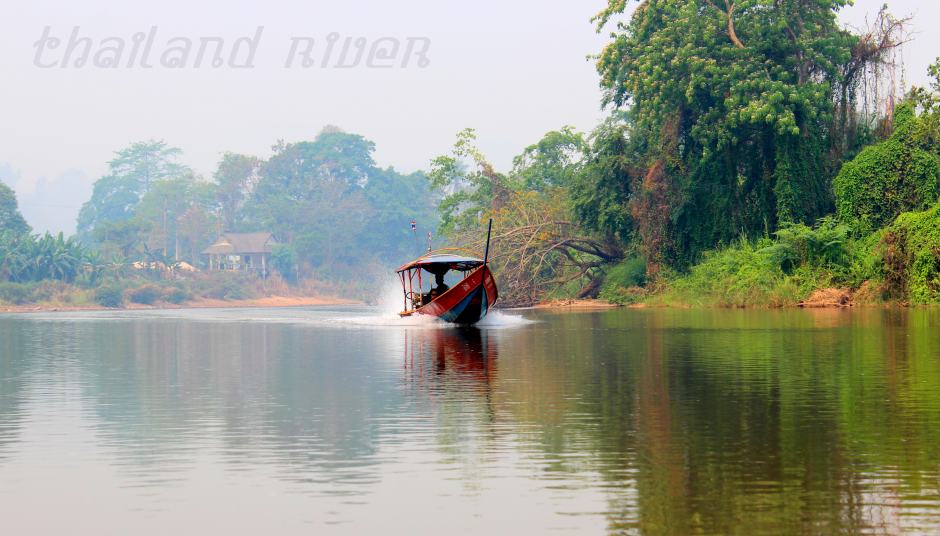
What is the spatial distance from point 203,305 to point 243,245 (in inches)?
727

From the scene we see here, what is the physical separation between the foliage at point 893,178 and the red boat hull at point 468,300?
52.3ft

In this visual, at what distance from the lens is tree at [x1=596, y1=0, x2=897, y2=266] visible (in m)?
45.1

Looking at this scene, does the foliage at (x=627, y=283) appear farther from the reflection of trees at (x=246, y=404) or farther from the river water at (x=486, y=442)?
the river water at (x=486, y=442)

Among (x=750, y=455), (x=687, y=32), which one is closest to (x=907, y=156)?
(x=687, y=32)

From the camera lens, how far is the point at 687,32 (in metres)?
46.6

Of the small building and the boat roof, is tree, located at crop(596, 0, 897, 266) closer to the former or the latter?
the boat roof

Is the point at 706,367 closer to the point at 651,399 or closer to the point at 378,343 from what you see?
the point at 651,399

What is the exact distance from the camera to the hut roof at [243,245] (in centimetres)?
11025

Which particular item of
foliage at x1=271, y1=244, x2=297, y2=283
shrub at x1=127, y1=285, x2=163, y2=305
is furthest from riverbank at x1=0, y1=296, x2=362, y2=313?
foliage at x1=271, y1=244, x2=297, y2=283

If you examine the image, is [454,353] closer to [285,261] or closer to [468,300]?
[468,300]

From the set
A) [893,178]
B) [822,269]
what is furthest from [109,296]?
[893,178]

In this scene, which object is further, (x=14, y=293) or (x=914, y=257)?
(x=14, y=293)

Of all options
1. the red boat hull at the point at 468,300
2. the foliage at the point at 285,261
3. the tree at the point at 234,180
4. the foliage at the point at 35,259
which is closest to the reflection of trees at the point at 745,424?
the red boat hull at the point at 468,300

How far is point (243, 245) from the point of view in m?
111
